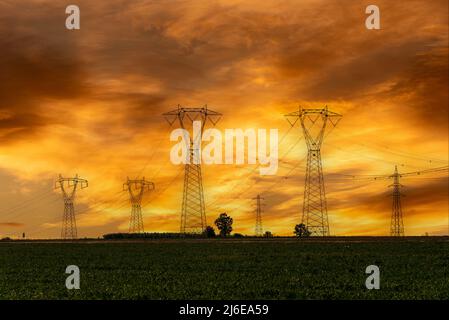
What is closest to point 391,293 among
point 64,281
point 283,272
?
point 283,272

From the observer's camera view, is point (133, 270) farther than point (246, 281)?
Yes
